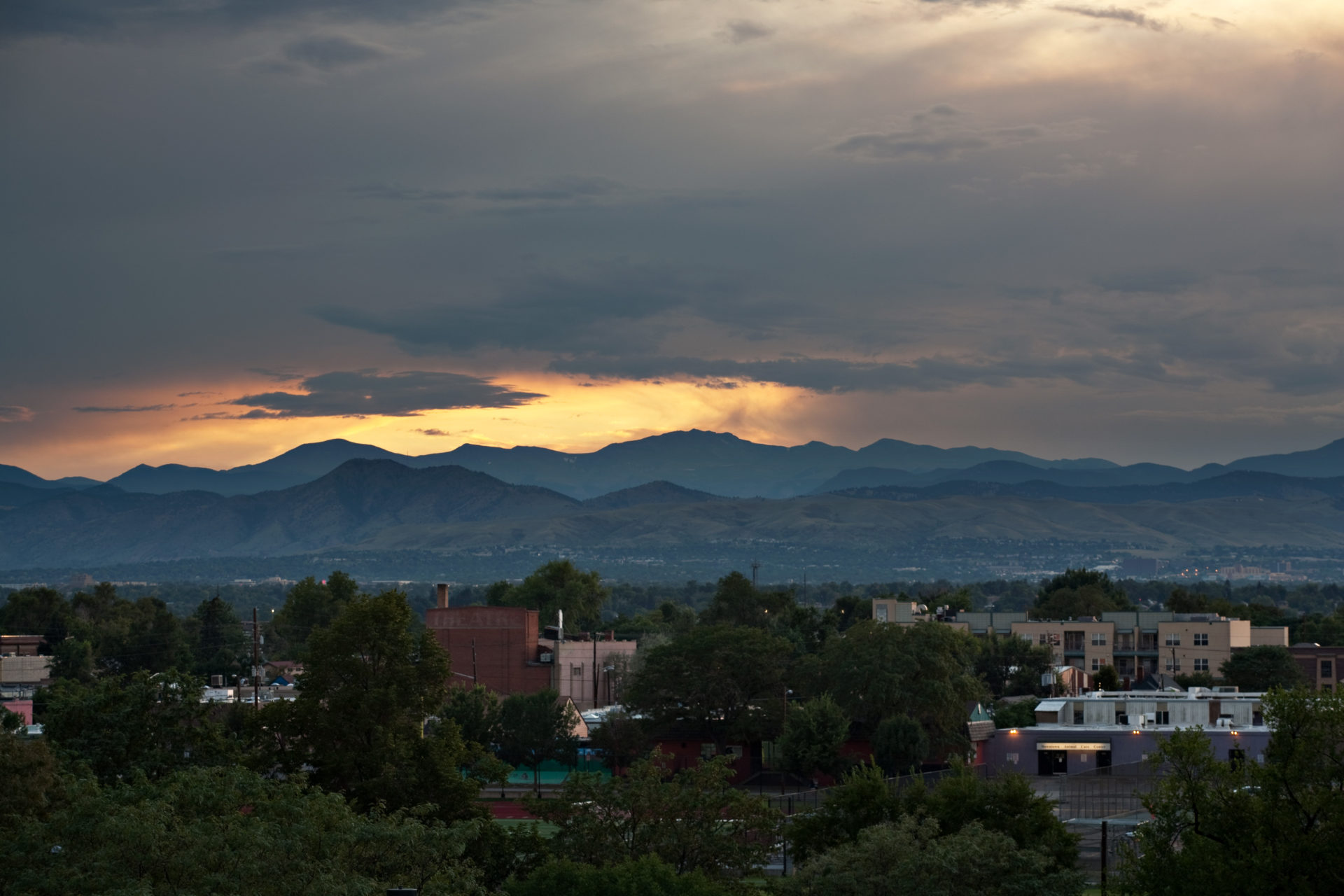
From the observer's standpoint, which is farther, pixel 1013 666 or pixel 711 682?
pixel 1013 666

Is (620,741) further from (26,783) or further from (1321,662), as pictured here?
(1321,662)

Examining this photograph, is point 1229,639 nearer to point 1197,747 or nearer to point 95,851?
point 1197,747

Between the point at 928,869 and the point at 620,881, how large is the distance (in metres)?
8.49

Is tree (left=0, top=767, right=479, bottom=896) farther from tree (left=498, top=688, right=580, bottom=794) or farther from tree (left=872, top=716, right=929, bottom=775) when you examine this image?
tree (left=498, top=688, right=580, bottom=794)

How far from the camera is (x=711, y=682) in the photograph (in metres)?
103

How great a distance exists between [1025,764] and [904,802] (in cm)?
4576

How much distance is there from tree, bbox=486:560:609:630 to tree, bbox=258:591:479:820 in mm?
128158

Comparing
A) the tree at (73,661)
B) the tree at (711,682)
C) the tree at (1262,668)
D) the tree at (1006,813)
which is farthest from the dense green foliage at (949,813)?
the tree at (73,661)

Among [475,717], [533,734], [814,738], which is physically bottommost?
[533,734]

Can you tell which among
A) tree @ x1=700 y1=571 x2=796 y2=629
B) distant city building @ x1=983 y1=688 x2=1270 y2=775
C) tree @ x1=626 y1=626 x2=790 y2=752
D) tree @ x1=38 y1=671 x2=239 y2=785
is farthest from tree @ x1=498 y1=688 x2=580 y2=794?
tree @ x1=700 y1=571 x2=796 y2=629

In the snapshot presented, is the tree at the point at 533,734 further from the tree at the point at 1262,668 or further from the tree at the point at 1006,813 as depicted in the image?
the tree at the point at 1262,668

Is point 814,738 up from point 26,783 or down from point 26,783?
down

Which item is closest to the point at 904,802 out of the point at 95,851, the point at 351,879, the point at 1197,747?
the point at 1197,747

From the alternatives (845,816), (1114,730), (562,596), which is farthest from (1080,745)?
(562,596)
